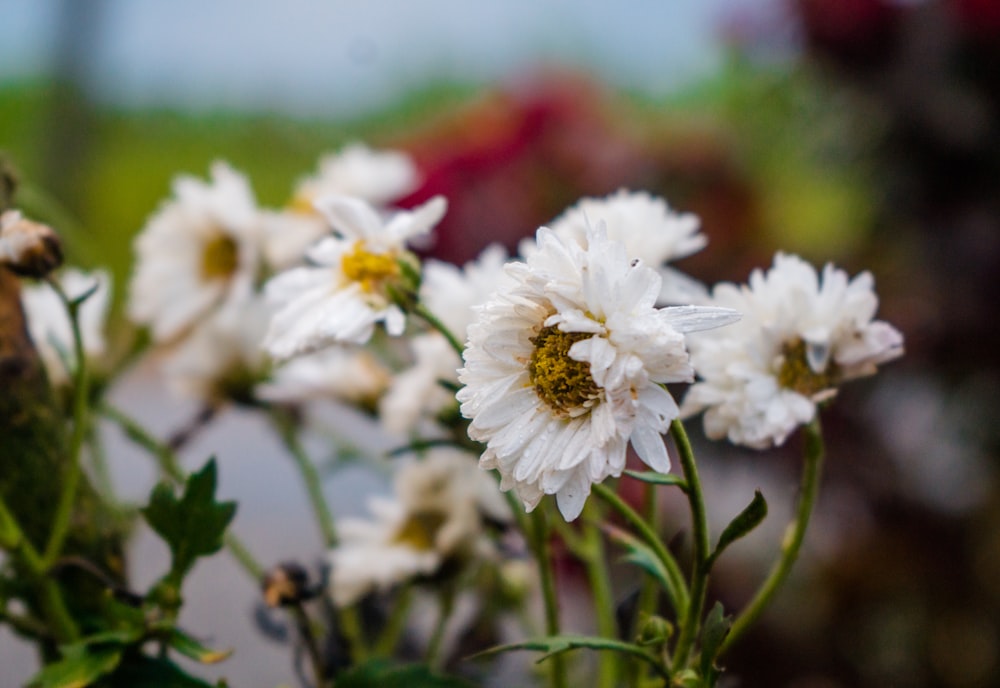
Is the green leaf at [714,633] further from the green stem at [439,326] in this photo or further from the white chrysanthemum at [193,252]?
the white chrysanthemum at [193,252]

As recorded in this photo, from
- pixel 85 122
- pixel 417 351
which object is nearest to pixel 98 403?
Answer: pixel 417 351

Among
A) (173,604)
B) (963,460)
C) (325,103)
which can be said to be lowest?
(963,460)

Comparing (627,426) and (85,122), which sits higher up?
(627,426)

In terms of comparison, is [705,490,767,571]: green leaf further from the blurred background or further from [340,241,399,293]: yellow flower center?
the blurred background

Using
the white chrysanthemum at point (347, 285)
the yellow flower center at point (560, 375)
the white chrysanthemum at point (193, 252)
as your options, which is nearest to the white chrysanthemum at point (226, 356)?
the white chrysanthemum at point (193, 252)

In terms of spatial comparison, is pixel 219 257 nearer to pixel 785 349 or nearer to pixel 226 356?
pixel 226 356

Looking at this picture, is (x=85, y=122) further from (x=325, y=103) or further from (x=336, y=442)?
(x=336, y=442)

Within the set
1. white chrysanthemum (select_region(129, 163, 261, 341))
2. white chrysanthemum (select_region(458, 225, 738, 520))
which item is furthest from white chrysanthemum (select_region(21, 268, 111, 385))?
white chrysanthemum (select_region(458, 225, 738, 520))

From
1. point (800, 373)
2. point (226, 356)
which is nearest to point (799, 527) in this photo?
point (800, 373)
